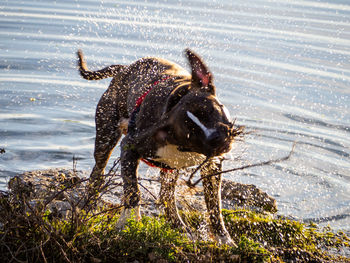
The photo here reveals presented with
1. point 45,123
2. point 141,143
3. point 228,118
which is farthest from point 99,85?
point 228,118

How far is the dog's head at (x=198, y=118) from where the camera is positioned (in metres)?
3.80

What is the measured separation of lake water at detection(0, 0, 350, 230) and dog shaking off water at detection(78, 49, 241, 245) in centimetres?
43

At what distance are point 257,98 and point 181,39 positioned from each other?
243 inches

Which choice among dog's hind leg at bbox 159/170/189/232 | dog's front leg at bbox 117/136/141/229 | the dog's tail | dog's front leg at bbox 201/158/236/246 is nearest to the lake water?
dog's front leg at bbox 201/158/236/246

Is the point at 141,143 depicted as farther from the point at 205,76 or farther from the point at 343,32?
the point at 343,32

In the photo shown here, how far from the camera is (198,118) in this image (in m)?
3.91

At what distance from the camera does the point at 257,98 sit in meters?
11.1

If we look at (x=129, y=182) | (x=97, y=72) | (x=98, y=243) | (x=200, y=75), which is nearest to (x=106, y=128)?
(x=97, y=72)

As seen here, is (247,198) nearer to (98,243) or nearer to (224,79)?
(98,243)

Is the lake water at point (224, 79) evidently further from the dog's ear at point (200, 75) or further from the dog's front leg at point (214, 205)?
the dog's ear at point (200, 75)

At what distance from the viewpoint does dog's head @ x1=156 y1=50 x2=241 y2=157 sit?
12.5ft

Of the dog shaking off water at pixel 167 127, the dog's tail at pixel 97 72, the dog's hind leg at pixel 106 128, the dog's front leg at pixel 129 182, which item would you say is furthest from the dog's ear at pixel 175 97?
the dog's tail at pixel 97 72

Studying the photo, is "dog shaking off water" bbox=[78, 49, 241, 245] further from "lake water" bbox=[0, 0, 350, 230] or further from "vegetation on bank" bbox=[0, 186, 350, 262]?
"lake water" bbox=[0, 0, 350, 230]

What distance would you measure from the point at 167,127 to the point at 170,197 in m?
1.47
